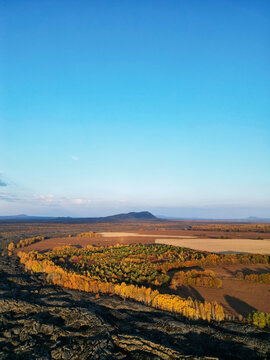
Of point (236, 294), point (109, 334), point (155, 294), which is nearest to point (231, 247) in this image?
point (236, 294)

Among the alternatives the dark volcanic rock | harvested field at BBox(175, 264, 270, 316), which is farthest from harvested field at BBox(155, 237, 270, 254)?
the dark volcanic rock

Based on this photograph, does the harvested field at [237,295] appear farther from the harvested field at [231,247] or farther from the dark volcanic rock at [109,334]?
the harvested field at [231,247]

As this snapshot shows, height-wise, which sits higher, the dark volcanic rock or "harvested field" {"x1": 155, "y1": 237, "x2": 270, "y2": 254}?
the dark volcanic rock

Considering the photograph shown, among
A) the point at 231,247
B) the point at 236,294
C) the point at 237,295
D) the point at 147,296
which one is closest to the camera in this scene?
the point at 147,296

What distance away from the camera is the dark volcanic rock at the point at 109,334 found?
6660 millimetres

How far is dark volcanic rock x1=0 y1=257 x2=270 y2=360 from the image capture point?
21.9ft

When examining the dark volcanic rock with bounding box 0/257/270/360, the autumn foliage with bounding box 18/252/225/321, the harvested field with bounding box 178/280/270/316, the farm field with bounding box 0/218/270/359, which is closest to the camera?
the dark volcanic rock with bounding box 0/257/270/360

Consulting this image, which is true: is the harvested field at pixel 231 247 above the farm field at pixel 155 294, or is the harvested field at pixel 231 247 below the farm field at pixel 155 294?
below

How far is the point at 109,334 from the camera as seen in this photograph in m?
7.54

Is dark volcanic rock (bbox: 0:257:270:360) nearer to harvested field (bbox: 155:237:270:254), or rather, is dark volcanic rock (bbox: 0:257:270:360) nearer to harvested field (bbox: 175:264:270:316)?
harvested field (bbox: 175:264:270:316)

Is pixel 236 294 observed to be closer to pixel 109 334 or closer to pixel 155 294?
pixel 155 294

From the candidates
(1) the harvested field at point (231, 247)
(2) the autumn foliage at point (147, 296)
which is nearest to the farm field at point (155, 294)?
(2) the autumn foliage at point (147, 296)

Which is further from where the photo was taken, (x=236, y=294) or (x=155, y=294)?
(x=236, y=294)

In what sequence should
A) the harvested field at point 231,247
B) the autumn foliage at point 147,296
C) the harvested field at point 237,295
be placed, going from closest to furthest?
the autumn foliage at point 147,296 → the harvested field at point 237,295 → the harvested field at point 231,247
